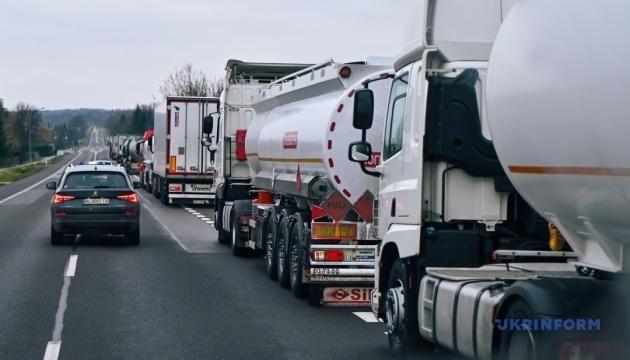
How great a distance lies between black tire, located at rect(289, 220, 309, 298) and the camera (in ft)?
44.0

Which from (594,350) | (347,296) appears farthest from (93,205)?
(594,350)

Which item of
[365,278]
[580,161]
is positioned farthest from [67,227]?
[580,161]

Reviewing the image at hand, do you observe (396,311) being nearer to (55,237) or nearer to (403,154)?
(403,154)

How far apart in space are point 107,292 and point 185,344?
160 inches

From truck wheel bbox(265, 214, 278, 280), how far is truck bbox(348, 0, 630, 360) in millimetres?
5307

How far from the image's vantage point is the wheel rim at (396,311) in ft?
29.6

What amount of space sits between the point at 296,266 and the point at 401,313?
4694 mm

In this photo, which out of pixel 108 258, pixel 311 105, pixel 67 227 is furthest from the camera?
pixel 67 227

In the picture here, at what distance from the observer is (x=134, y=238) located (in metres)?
21.1

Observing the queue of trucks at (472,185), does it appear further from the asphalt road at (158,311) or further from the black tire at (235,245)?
the black tire at (235,245)

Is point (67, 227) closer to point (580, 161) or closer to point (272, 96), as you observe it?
point (272, 96)

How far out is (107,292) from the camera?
13883 mm

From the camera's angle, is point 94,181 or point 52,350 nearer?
point 52,350

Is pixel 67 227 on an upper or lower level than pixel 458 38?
lower
